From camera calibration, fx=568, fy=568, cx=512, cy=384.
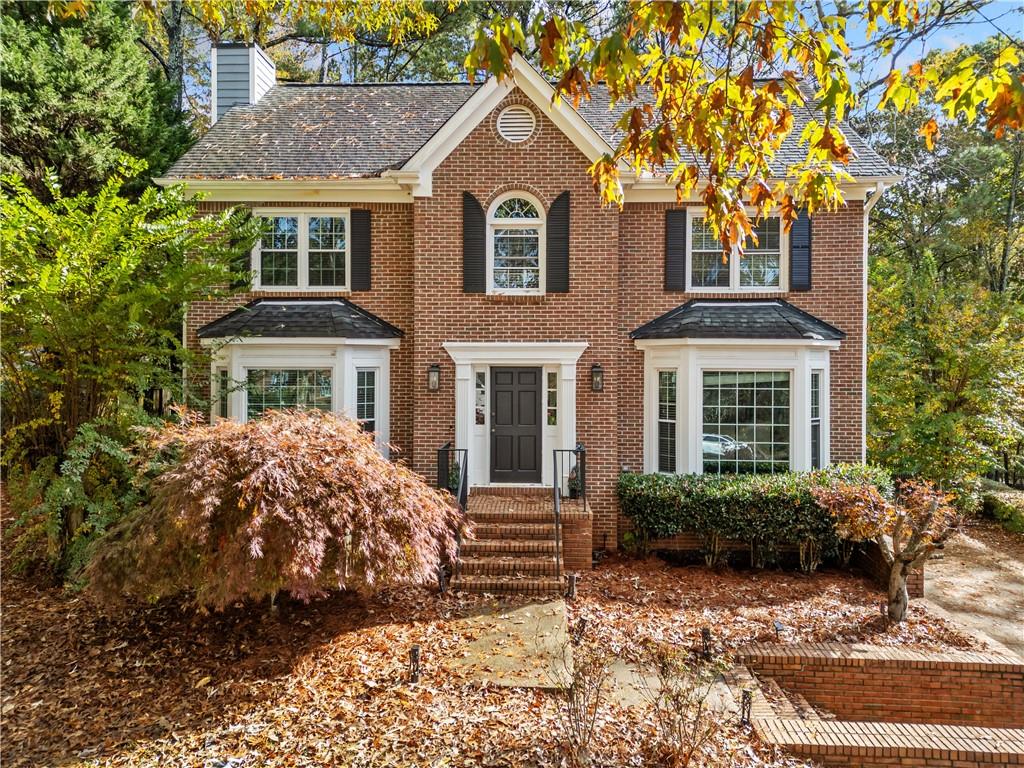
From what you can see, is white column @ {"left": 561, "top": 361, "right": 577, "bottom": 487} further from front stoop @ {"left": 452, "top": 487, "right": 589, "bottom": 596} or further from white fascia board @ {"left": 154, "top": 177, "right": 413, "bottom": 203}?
white fascia board @ {"left": 154, "top": 177, "right": 413, "bottom": 203}

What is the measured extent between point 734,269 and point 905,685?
659cm

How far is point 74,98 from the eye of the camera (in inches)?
491

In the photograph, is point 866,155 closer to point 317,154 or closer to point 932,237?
point 317,154

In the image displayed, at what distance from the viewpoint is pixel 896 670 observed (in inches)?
241

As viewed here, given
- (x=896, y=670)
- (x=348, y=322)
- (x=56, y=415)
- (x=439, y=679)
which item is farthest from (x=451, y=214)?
(x=896, y=670)

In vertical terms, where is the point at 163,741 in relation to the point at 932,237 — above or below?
below

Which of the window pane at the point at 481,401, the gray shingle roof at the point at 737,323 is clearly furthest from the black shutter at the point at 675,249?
the window pane at the point at 481,401

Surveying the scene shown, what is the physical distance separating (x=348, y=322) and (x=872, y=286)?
13.5 meters

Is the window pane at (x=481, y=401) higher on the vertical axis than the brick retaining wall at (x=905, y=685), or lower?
higher

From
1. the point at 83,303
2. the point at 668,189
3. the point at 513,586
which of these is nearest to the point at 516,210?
the point at 668,189

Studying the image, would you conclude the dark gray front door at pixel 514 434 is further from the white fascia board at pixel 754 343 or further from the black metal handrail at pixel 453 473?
the white fascia board at pixel 754 343

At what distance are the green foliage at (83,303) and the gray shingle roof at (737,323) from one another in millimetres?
7040

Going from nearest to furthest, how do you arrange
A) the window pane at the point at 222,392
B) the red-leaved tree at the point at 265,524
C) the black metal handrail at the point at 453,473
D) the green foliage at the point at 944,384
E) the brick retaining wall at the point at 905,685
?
the red-leaved tree at the point at 265,524 < the brick retaining wall at the point at 905,685 < the black metal handrail at the point at 453,473 < the window pane at the point at 222,392 < the green foliage at the point at 944,384

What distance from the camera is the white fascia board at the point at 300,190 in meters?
9.87
